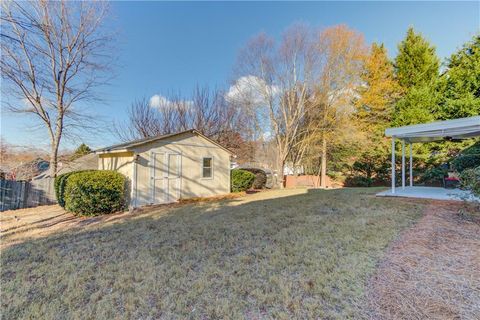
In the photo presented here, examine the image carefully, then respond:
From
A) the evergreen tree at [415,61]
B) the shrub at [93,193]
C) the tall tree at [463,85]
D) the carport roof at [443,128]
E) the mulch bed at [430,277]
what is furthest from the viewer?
the evergreen tree at [415,61]

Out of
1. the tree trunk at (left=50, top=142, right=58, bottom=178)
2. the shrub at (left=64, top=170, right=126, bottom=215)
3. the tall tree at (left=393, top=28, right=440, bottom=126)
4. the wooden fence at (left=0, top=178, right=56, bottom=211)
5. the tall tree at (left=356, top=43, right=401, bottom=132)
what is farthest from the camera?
the tall tree at (left=356, top=43, right=401, bottom=132)

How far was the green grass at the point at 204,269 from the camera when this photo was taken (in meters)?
2.39

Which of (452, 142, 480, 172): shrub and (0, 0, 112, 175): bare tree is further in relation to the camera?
(0, 0, 112, 175): bare tree

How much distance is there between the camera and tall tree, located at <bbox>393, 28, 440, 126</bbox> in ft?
42.5

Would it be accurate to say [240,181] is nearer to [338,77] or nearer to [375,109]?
[338,77]

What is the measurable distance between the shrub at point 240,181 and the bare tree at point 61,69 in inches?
329

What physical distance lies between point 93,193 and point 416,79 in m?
18.1

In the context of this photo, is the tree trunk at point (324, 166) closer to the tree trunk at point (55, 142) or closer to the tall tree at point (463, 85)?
the tall tree at point (463, 85)

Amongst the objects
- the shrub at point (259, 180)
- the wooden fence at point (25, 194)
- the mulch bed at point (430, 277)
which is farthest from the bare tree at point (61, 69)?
the mulch bed at point (430, 277)

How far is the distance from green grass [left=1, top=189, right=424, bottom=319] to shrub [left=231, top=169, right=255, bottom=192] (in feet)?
26.0

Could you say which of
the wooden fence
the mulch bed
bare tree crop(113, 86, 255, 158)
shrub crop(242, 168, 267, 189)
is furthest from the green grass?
bare tree crop(113, 86, 255, 158)

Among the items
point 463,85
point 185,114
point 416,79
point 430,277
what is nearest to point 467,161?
point 463,85

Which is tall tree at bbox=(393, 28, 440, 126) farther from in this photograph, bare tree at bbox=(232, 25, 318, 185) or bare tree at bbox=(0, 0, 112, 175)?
bare tree at bbox=(0, 0, 112, 175)

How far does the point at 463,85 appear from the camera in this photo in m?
12.1
